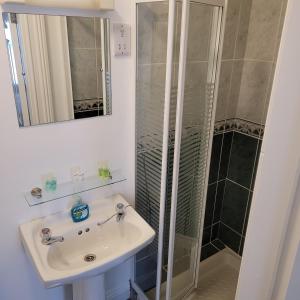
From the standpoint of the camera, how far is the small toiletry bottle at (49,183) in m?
1.42

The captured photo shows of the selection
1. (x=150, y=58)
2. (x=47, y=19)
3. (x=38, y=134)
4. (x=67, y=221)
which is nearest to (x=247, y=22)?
(x=150, y=58)

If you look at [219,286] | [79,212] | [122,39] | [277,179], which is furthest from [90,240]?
[277,179]

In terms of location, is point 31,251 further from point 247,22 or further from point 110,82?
point 247,22

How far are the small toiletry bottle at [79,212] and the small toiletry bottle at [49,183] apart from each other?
157 mm

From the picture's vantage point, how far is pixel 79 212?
1501 mm

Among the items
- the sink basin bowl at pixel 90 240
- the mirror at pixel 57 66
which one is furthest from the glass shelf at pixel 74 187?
the mirror at pixel 57 66

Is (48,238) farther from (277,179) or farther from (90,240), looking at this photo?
(277,179)

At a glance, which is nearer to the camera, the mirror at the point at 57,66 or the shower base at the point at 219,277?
the mirror at the point at 57,66

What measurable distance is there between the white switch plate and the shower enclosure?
0.05 metres

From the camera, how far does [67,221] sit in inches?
59.4

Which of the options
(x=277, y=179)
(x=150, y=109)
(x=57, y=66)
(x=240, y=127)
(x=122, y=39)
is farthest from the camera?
(x=240, y=127)

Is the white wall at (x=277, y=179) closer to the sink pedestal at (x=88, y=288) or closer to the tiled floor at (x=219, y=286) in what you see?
the sink pedestal at (x=88, y=288)

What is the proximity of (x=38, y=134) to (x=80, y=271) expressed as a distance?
63 centimetres

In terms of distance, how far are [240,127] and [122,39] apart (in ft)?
3.52
